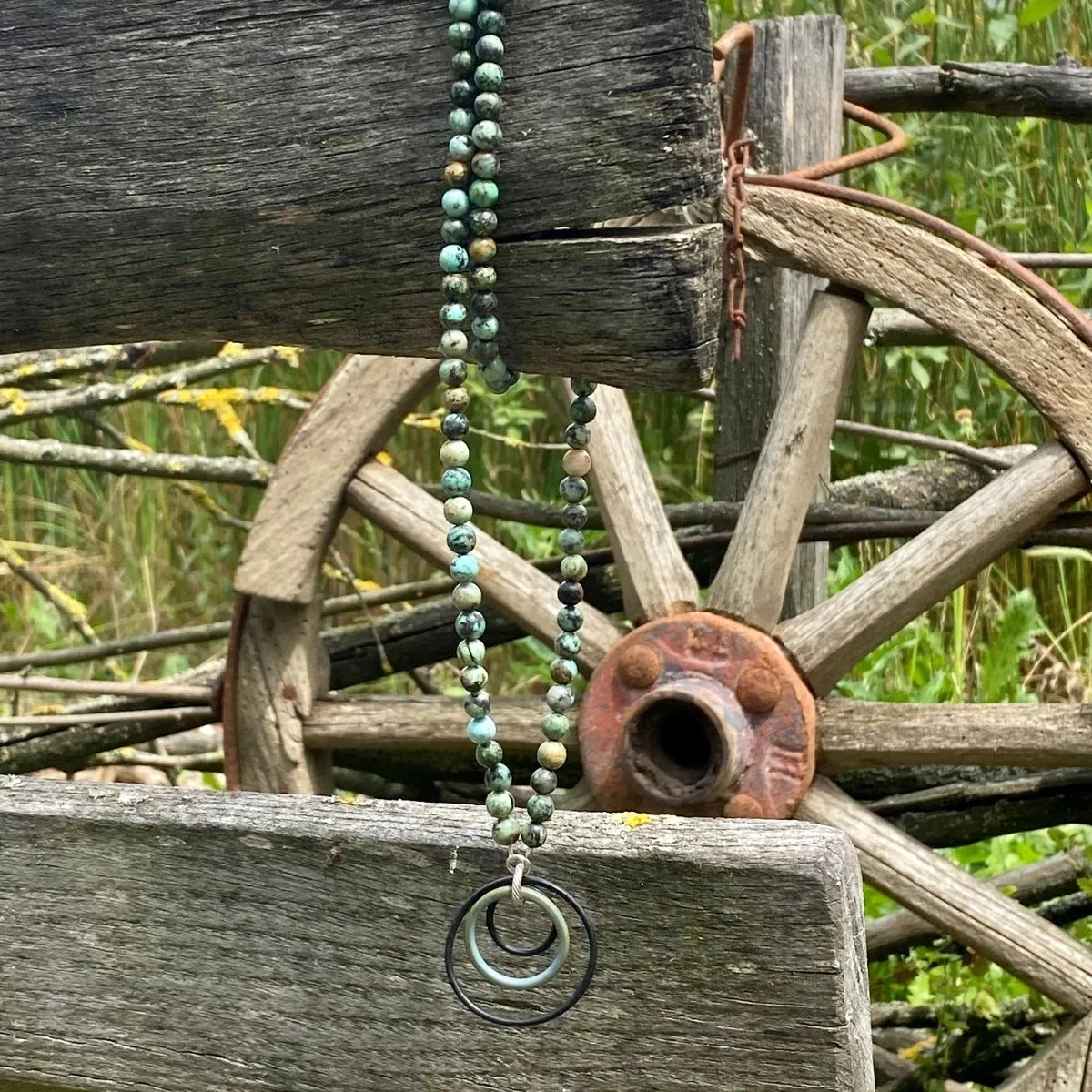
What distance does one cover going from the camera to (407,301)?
773 millimetres

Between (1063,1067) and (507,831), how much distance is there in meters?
1.28

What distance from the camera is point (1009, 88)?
7.44 feet

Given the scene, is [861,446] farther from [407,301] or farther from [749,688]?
[407,301]

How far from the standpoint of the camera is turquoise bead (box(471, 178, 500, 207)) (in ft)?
2.28

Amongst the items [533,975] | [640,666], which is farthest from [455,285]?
[640,666]

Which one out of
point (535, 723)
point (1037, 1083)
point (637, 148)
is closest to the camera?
point (637, 148)

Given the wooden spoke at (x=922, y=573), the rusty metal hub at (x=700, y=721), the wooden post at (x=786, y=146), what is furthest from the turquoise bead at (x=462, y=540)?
the wooden post at (x=786, y=146)

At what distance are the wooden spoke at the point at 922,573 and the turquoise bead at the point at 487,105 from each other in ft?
4.09

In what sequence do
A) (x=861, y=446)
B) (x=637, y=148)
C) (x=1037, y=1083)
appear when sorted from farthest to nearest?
1. (x=861, y=446)
2. (x=1037, y=1083)
3. (x=637, y=148)

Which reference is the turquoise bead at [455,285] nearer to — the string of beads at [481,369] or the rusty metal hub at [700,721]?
the string of beads at [481,369]

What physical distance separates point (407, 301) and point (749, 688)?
43.5 inches

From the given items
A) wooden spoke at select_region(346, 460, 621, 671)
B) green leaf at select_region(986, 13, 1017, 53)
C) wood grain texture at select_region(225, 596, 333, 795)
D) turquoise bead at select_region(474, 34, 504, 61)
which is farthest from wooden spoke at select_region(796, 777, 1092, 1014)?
green leaf at select_region(986, 13, 1017, 53)

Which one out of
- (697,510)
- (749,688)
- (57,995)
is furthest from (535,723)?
(57,995)

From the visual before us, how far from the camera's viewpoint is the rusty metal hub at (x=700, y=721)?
1.76 meters
